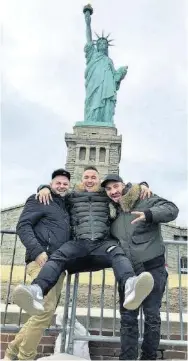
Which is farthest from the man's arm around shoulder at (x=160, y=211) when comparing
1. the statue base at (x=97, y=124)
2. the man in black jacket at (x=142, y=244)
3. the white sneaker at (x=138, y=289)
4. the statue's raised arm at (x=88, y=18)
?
the statue's raised arm at (x=88, y=18)

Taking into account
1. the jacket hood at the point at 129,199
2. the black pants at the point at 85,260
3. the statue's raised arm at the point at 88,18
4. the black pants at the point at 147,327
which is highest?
the statue's raised arm at the point at 88,18

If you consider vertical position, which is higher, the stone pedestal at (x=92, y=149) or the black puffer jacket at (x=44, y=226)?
the stone pedestal at (x=92, y=149)

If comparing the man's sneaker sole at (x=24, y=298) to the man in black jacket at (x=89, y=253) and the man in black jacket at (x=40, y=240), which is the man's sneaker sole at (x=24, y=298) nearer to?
the man in black jacket at (x=89, y=253)

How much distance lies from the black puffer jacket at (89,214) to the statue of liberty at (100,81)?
1910 centimetres

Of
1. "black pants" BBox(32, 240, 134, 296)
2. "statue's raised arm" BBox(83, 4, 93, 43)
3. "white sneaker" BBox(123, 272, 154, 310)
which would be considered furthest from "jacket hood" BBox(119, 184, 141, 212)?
"statue's raised arm" BBox(83, 4, 93, 43)

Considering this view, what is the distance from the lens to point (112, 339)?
315cm

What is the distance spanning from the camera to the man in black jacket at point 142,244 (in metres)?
2.66

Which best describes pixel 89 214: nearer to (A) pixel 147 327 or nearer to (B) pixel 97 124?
(A) pixel 147 327

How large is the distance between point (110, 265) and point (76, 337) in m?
0.74

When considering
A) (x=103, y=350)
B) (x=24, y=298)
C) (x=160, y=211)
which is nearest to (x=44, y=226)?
(x=24, y=298)

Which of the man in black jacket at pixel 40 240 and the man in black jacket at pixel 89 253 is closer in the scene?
the man in black jacket at pixel 89 253

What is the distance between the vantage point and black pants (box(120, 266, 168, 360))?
2.61 m

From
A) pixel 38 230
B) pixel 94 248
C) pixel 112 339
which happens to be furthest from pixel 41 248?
pixel 112 339

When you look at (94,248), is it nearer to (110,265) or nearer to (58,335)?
(110,265)
